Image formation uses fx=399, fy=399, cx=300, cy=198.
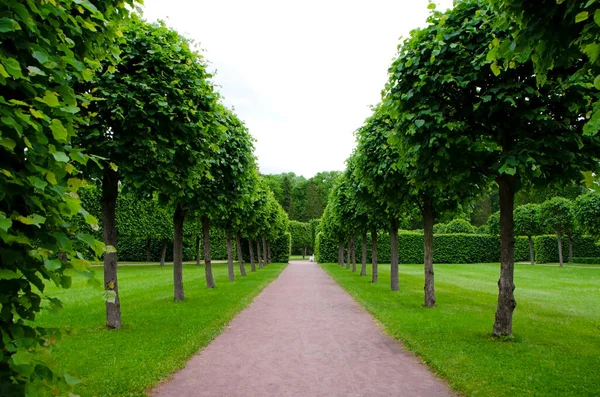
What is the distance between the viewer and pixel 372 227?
67.9ft

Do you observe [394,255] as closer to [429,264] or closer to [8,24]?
[429,264]

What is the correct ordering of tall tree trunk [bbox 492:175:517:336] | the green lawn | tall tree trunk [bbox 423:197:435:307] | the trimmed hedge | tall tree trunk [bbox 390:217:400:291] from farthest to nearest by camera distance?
the trimmed hedge, tall tree trunk [bbox 390:217:400:291], tall tree trunk [bbox 423:197:435:307], tall tree trunk [bbox 492:175:517:336], the green lawn

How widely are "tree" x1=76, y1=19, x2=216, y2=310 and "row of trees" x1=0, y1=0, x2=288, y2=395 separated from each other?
26mm

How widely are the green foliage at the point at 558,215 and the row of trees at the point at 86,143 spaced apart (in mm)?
32181

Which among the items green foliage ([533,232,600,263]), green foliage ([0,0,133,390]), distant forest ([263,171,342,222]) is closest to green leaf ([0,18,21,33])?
green foliage ([0,0,133,390])

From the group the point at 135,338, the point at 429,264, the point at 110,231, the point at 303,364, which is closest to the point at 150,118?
the point at 110,231

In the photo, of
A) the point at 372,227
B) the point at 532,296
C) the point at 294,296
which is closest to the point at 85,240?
the point at 294,296

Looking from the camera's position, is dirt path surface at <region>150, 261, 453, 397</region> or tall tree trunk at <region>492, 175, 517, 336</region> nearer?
dirt path surface at <region>150, 261, 453, 397</region>

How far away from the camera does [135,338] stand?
26.2 ft

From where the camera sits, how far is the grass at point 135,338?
5574mm

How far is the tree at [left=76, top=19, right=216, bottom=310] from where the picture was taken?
7.39 meters

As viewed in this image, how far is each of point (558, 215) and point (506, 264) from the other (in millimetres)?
35877

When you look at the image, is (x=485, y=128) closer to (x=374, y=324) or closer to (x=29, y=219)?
(x=374, y=324)

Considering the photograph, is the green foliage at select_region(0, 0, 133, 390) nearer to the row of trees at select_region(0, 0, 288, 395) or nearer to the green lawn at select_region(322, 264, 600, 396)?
the row of trees at select_region(0, 0, 288, 395)
